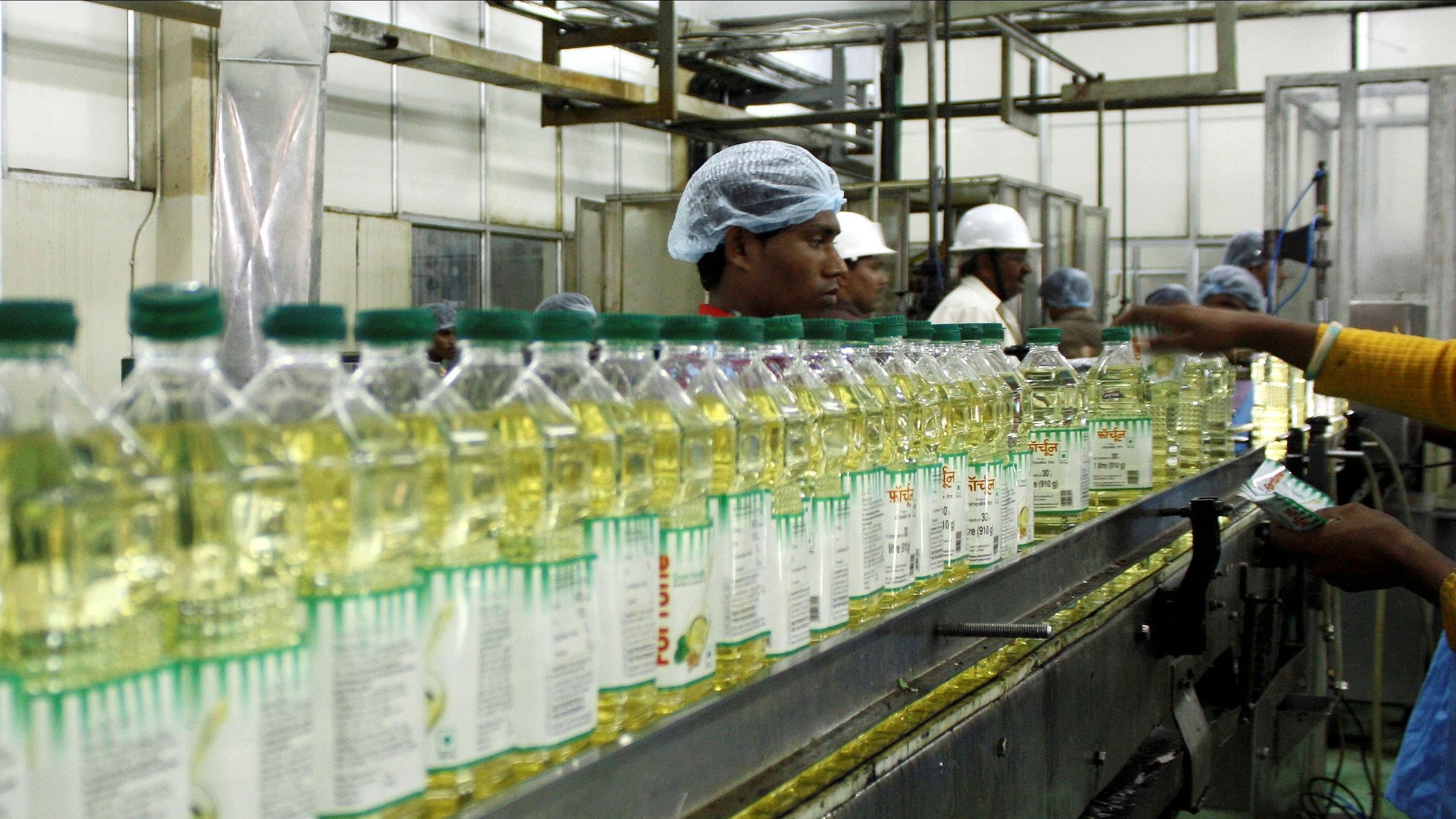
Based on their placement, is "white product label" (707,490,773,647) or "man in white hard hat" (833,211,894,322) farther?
"man in white hard hat" (833,211,894,322)

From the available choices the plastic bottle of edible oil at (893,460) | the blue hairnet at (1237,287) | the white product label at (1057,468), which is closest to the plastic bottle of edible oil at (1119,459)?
the white product label at (1057,468)

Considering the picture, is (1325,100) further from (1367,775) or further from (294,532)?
(294,532)

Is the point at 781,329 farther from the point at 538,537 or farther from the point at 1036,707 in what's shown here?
the point at 1036,707

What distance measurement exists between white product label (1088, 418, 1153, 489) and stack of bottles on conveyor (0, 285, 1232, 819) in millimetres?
941

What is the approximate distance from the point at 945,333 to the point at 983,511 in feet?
0.96

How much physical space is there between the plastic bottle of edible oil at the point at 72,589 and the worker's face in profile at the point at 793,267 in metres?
1.86

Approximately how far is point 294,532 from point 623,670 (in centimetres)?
29

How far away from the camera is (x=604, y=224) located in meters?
8.07

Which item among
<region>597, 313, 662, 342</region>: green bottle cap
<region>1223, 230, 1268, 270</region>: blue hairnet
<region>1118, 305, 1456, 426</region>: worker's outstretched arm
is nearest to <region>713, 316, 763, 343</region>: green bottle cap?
<region>597, 313, 662, 342</region>: green bottle cap

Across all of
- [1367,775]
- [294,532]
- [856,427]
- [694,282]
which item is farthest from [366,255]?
[294,532]

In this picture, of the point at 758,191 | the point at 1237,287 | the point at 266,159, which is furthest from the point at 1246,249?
the point at 266,159

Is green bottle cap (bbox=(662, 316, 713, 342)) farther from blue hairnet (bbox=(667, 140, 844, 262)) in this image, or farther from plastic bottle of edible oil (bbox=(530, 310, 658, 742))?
blue hairnet (bbox=(667, 140, 844, 262))

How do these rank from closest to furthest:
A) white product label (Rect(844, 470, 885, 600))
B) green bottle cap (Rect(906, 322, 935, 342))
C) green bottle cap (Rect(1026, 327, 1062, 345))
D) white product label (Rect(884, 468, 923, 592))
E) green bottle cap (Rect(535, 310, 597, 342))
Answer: green bottle cap (Rect(535, 310, 597, 342)), white product label (Rect(844, 470, 885, 600)), white product label (Rect(884, 468, 923, 592)), green bottle cap (Rect(906, 322, 935, 342)), green bottle cap (Rect(1026, 327, 1062, 345))

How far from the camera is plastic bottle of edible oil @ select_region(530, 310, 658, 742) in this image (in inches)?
35.8
